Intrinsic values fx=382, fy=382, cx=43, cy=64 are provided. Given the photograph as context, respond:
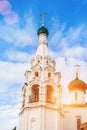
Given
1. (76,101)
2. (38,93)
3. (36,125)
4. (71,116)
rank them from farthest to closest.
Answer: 1. (76,101)
2. (71,116)
3. (38,93)
4. (36,125)

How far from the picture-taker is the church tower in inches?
1257

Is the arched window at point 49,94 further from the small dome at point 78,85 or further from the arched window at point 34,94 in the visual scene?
the small dome at point 78,85

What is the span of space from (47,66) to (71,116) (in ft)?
17.7

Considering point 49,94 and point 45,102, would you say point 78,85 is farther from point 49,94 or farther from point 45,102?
point 45,102

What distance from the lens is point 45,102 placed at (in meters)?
32.6

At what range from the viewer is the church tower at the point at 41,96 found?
31.9 m

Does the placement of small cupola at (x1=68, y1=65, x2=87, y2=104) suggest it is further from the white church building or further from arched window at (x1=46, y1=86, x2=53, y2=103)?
arched window at (x1=46, y1=86, x2=53, y2=103)

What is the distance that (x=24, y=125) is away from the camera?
105 feet

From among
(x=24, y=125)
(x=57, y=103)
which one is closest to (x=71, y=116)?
(x=57, y=103)

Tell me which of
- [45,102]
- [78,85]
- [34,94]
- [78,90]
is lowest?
[45,102]

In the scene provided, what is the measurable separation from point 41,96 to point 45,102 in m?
0.68

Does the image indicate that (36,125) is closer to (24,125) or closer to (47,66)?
(24,125)

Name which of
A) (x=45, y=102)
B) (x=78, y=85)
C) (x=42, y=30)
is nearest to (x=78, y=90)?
(x=78, y=85)

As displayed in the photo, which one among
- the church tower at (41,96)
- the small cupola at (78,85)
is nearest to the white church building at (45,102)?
the church tower at (41,96)
